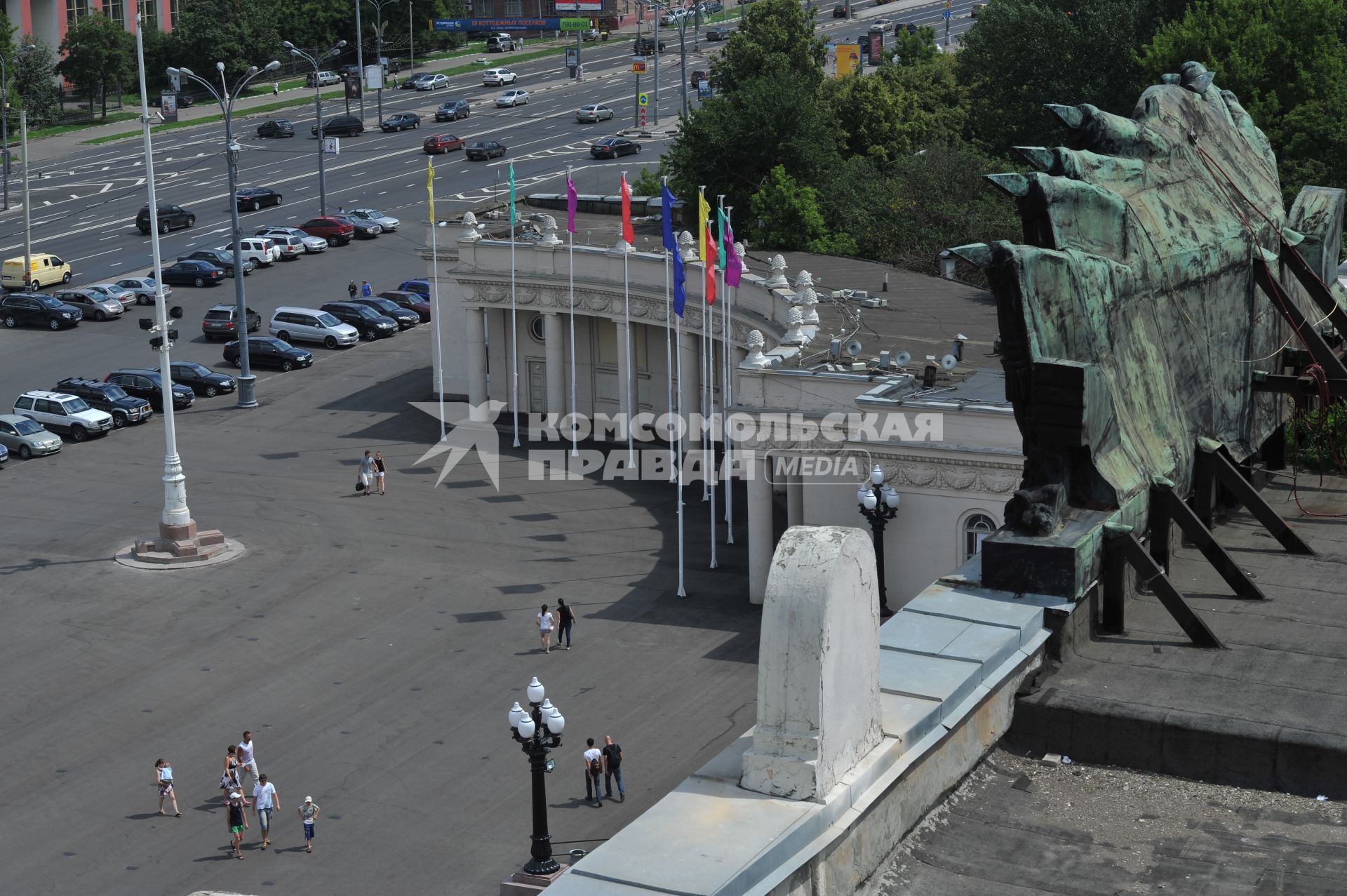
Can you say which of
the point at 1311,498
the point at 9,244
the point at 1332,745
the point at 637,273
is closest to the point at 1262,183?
the point at 1311,498

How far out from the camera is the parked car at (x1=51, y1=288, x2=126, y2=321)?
284 ft

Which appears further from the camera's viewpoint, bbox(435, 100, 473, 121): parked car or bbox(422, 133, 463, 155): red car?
bbox(435, 100, 473, 121): parked car

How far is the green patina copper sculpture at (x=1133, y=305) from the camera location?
48.5 ft

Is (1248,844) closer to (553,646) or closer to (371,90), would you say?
(553,646)

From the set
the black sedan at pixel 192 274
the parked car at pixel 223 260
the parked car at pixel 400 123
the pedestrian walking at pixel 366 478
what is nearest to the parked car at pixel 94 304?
the black sedan at pixel 192 274

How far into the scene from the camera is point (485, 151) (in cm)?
11712

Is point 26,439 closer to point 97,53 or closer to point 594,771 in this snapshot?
point 594,771

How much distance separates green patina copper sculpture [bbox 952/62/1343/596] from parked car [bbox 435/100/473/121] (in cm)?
11146

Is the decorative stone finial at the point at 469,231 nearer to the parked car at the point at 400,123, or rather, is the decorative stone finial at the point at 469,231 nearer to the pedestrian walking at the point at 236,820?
the pedestrian walking at the point at 236,820

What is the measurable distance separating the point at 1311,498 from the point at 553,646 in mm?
28748

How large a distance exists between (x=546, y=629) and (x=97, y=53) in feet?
312

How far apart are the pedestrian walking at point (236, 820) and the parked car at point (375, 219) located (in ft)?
226

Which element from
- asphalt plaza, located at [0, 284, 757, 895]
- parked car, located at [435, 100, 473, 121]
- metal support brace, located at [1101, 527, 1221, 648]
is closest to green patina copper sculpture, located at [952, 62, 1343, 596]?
metal support brace, located at [1101, 527, 1221, 648]

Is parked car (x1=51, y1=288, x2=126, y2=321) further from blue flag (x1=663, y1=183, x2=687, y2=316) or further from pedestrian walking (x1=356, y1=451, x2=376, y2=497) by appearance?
blue flag (x1=663, y1=183, x2=687, y2=316)
